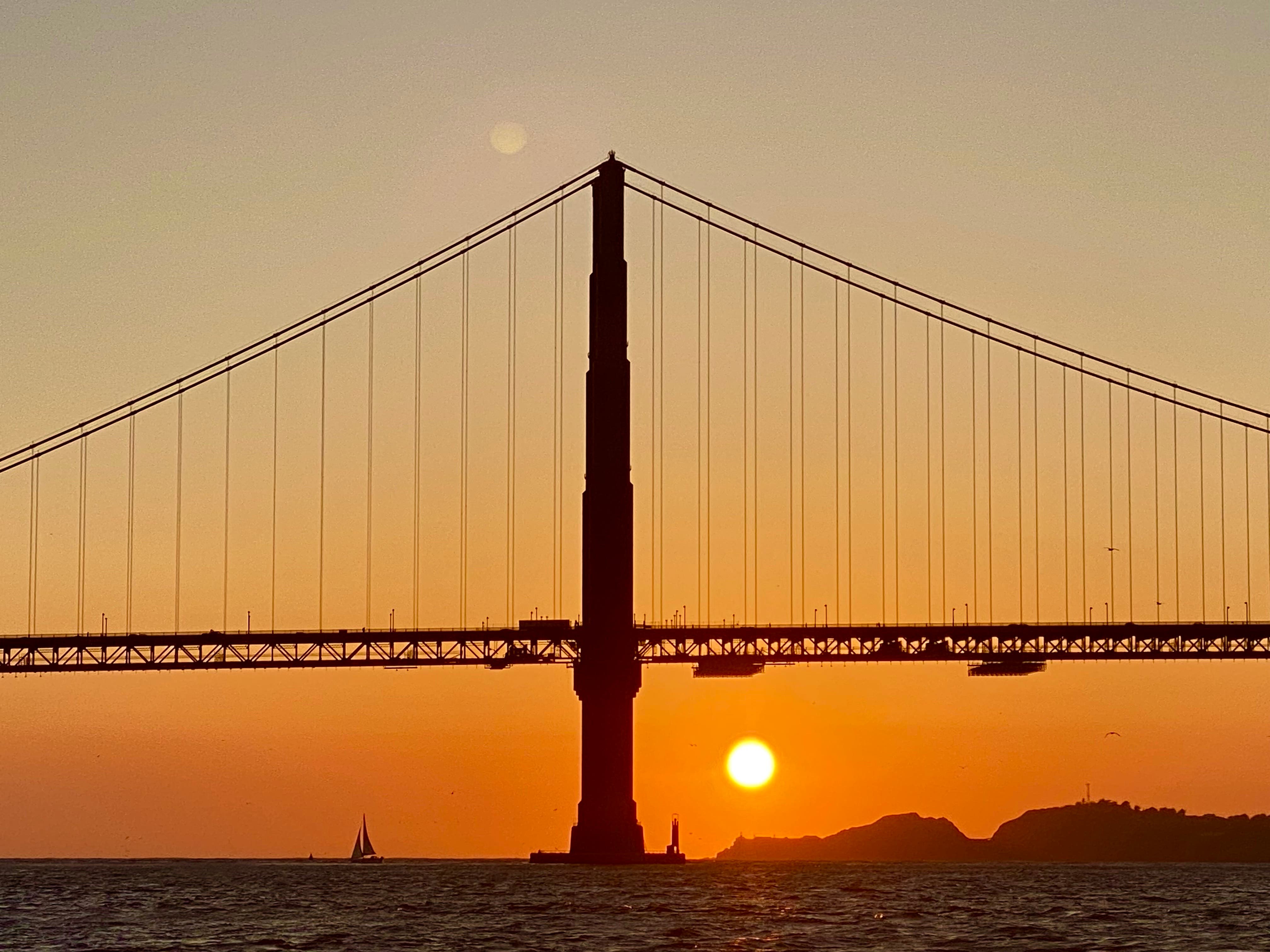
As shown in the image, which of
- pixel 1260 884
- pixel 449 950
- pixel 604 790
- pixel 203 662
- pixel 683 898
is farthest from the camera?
pixel 1260 884

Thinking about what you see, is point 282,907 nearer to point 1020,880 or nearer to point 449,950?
point 449,950

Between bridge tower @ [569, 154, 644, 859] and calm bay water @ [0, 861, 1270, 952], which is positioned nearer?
calm bay water @ [0, 861, 1270, 952]

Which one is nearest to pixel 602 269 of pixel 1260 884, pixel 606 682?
pixel 606 682

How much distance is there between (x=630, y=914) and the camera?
278 feet

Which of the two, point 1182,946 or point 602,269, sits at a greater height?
point 602,269

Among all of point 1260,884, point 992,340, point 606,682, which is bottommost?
point 1260,884

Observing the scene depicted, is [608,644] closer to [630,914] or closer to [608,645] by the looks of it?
[608,645]

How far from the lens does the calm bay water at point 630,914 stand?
7412cm

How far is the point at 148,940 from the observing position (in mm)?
76000

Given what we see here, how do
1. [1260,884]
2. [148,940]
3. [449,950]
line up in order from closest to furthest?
[449,950] → [148,940] → [1260,884]

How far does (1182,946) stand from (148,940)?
104ft

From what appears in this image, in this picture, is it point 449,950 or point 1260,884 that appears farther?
point 1260,884

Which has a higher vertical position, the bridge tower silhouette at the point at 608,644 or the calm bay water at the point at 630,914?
the bridge tower silhouette at the point at 608,644

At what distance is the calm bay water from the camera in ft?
243
